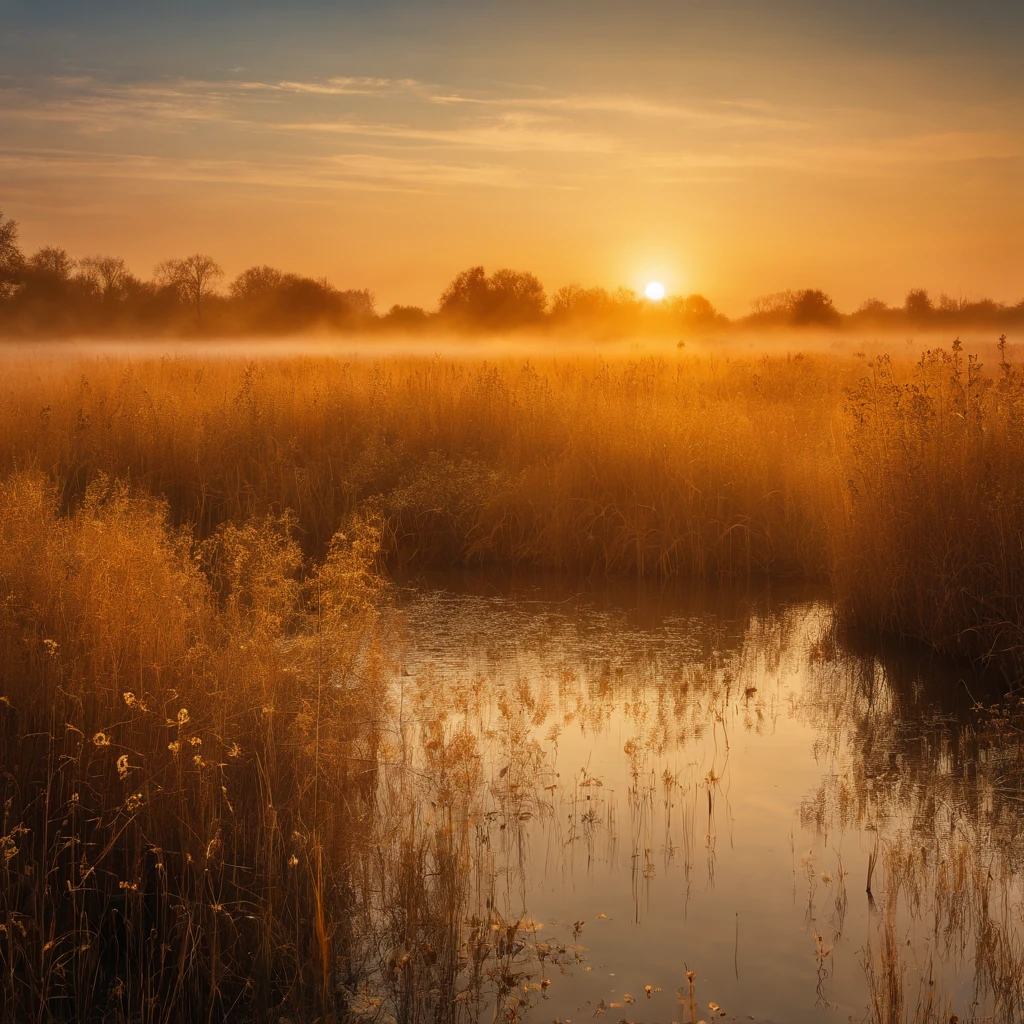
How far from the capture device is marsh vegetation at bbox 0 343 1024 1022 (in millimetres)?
3033

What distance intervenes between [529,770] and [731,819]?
2.89 feet

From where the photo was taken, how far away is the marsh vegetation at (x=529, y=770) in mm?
3033

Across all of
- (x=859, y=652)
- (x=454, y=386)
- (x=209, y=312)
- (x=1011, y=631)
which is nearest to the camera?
(x=1011, y=631)

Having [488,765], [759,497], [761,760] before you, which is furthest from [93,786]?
[759,497]

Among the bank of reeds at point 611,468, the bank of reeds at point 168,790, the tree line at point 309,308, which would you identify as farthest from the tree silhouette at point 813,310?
the bank of reeds at point 168,790

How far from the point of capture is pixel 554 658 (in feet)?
21.0

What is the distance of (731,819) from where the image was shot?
4176 mm

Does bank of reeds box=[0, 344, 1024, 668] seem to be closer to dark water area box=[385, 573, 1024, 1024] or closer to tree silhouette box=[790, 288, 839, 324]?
dark water area box=[385, 573, 1024, 1024]

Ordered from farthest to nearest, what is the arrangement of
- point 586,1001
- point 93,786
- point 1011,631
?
point 1011,631, point 93,786, point 586,1001

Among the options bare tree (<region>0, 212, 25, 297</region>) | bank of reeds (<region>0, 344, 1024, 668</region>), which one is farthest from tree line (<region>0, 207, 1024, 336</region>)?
bank of reeds (<region>0, 344, 1024, 668</region>)

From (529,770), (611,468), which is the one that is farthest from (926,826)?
(611,468)

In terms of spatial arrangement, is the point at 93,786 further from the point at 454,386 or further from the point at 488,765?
the point at 454,386

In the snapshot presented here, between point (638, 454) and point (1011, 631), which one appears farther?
point (638, 454)

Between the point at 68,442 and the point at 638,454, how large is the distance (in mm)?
5718
